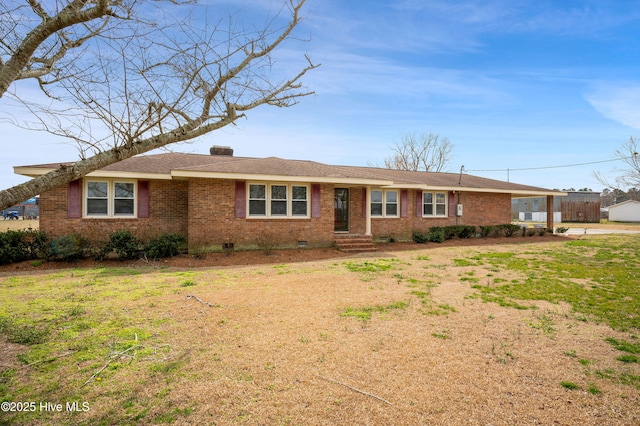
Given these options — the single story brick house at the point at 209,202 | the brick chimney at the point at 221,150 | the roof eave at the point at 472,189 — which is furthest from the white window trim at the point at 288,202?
the brick chimney at the point at 221,150

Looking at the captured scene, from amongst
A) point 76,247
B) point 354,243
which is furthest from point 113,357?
point 354,243

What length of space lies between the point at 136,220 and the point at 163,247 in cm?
214

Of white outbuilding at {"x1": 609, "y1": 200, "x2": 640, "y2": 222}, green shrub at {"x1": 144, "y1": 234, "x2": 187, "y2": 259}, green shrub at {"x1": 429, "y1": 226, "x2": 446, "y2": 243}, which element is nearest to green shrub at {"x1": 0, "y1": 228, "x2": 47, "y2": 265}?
green shrub at {"x1": 144, "y1": 234, "x2": 187, "y2": 259}

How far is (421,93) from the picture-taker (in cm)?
1582

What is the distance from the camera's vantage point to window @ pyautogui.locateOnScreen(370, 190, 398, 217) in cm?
1603

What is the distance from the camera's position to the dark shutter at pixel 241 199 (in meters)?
12.5

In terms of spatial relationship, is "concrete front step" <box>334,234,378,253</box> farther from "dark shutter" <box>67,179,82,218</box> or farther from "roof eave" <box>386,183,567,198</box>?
"dark shutter" <box>67,179,82,218</box>

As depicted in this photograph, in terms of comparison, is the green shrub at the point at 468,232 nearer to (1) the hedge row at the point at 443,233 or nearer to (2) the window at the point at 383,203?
(1) the hedge row at the point at 443,233

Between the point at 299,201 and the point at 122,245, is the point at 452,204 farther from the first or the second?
the point at 122,245

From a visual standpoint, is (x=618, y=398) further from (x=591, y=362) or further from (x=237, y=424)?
(x=237, y=424)

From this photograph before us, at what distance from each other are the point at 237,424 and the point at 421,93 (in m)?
16.1

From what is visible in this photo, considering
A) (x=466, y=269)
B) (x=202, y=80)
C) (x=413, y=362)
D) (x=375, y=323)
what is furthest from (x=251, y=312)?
(x=466, y=269)

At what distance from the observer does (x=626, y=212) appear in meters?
40.0

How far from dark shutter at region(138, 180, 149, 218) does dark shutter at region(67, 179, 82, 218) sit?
1.85m
